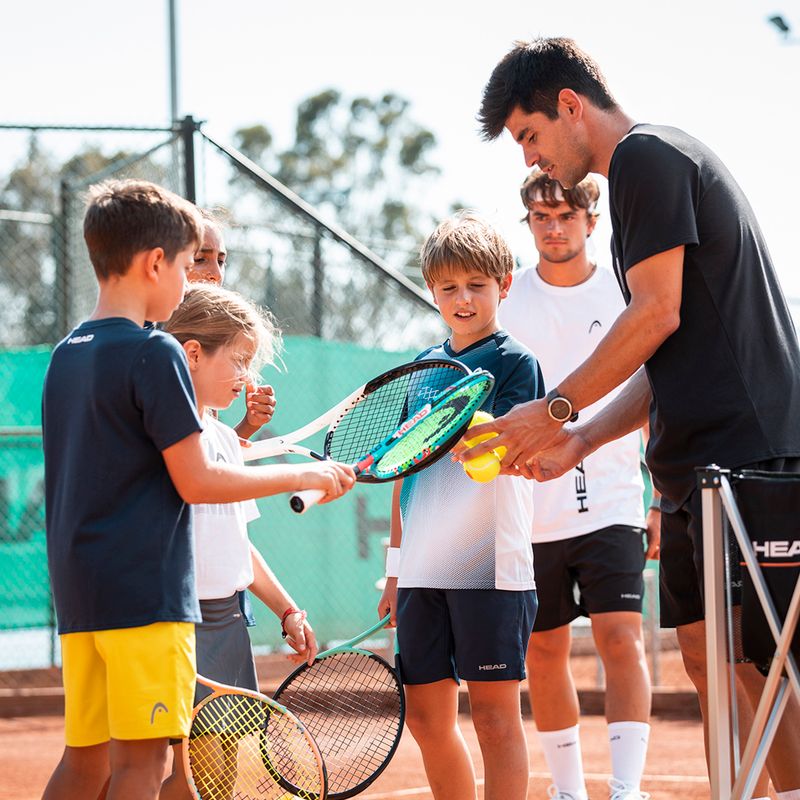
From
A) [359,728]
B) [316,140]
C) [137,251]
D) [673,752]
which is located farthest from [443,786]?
[316,140]

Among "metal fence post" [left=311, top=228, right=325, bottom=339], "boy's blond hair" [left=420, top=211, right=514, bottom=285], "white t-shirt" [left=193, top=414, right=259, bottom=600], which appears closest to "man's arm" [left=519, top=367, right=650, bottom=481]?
"boy's blond hair" [left=420, top=211, right=514, bottom=285]

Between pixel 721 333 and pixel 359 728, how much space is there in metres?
1.59

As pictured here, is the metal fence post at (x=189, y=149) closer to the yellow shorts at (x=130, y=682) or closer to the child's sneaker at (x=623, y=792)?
the child's sneaker at (x=623, y=792)

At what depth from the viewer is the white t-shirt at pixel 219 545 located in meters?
2.96

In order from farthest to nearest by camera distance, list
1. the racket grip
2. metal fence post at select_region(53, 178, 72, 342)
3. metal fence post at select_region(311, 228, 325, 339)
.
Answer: metal fence post at select_region(311, 228, 325, 339) < metal fence post at select_region(53, 178, 72, 342) < the racket grip

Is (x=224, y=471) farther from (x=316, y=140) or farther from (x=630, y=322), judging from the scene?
(x=316, y=140)

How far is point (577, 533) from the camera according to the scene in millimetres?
4105

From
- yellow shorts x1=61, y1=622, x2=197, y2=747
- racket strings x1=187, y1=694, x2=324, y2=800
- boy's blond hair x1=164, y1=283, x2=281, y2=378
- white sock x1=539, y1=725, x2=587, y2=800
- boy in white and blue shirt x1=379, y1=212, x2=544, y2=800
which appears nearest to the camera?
yellow shorts x1=61, y1=622, x2=197, y2=747

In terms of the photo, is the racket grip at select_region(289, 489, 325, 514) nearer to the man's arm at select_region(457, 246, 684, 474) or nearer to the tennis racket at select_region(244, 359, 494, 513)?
the tennis racket at select_region(244, 359, 494, 513)

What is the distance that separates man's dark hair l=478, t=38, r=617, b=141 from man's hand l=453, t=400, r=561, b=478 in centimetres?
76

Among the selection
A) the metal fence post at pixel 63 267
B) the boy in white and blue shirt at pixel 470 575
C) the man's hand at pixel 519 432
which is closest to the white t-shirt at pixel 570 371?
the boy in white and blue shirt at pixel 470 575

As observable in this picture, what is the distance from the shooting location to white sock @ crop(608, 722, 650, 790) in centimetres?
385

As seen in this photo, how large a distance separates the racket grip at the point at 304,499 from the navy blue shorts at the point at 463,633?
28.7 inches

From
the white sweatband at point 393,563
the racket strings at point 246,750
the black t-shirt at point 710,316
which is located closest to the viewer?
the black t-shirt at point 710,316
